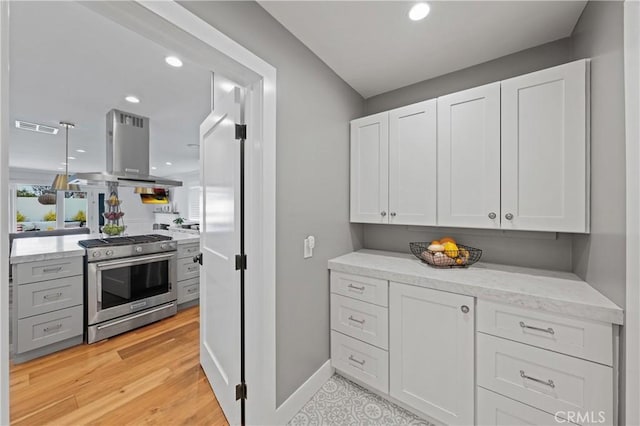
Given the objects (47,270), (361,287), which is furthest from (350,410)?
(47,270)

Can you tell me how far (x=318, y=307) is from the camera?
71.6 inches

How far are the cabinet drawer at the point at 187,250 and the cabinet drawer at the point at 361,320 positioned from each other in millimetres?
2291

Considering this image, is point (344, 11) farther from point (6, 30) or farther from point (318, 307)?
point (318, 307)

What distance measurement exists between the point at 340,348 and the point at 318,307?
0.36m

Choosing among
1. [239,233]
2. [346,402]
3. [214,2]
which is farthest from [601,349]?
[214,2]

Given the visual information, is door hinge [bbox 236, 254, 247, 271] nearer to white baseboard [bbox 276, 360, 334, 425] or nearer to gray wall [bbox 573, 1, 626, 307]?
white baseboard [bbox 276, 360, 334, 425]

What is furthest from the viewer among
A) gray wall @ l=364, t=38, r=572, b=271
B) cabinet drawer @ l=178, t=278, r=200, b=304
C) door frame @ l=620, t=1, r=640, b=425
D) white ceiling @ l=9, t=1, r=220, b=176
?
cabinet drawer @ l=178, t=278, r=200, b=304

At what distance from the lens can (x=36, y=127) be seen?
11.4ft

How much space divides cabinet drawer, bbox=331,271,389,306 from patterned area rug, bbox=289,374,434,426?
0.66 metres

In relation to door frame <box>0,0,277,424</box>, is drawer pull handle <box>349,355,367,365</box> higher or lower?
lower

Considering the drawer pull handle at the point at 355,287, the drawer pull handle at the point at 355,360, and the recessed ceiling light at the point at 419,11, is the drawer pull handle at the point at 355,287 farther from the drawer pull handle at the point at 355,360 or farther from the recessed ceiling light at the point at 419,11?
the recessed ceiling light at the point at 419,11

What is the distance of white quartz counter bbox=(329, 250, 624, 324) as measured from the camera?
1.12 metres

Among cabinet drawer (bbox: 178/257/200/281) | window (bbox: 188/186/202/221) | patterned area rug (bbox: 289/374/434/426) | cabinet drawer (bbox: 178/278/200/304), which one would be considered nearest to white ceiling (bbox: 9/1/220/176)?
cabinet drawer (bbox: 178/257/200/281)

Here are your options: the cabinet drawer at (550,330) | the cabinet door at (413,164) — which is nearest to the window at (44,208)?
the cabinet door at (413,164)
